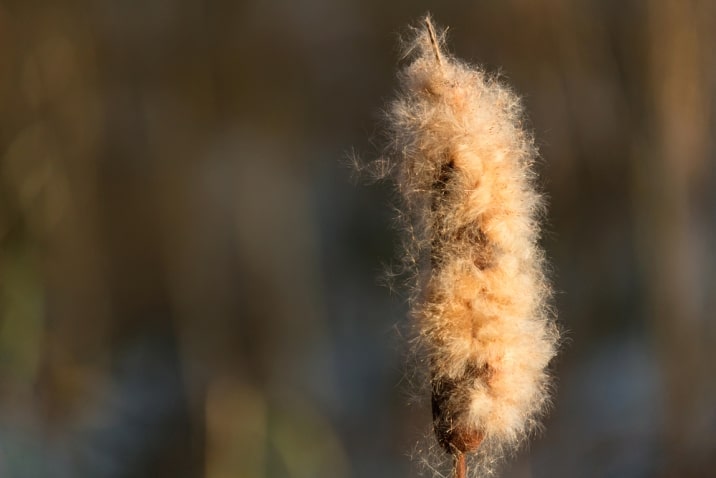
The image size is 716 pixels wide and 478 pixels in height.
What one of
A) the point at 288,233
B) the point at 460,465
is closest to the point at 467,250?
the point at 460,465

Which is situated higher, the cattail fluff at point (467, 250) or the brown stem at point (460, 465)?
the cattail fluff at point (467, 250)

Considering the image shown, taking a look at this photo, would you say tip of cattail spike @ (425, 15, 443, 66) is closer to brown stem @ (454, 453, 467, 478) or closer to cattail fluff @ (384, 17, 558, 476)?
cattail fluff @ (384, 17, 558, 476)

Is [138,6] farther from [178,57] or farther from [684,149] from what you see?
[684,149]

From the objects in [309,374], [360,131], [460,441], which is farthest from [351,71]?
[460,441]

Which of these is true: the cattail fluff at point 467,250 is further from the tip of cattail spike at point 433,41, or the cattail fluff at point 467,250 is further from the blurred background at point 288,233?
the blurred background at point 288,233

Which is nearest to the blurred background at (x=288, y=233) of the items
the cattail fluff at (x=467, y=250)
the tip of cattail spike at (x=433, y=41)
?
the cattail fluff at (x=467, y=250)

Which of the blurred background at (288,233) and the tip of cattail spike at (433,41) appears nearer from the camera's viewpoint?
the tip of cattail spike at (433,41)

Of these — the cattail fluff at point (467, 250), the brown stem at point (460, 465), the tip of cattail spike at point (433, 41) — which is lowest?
the brown stem at point (460, 465)

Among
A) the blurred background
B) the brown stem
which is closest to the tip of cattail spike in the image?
the brown stem
